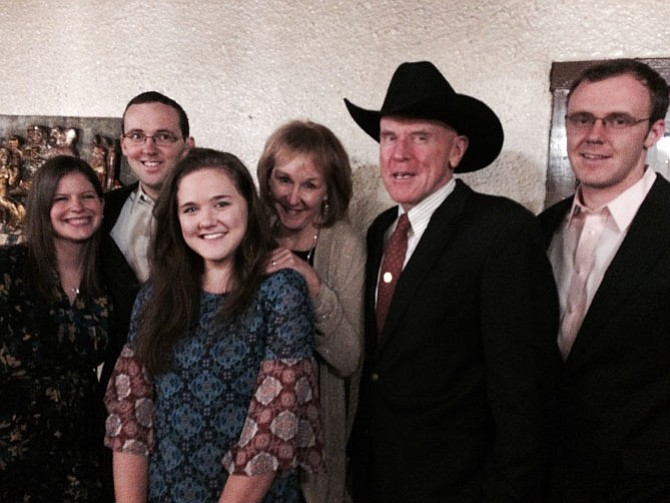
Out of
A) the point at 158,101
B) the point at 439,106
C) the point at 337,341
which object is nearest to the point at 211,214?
the point at 337,341

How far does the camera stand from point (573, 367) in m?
1.49

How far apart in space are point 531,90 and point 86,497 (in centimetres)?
186

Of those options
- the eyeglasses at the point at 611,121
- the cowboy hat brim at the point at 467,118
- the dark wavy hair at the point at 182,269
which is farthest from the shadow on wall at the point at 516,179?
the dark wavy hair at the point at 182,269

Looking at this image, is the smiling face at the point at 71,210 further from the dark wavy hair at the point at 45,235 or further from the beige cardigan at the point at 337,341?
the beige cardigan at the point at 337,341

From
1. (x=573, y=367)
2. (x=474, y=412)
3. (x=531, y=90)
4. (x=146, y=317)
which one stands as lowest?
(x=474, y=412)

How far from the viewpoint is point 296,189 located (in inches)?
71.7

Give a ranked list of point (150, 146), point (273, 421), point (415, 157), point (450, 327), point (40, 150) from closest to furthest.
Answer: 1. point (273, 421)
2. point (450, 327)
3. point (415, 157)
4. point (150, 146)
5. point (40, 150)

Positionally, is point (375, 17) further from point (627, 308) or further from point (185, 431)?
point (185, 431)

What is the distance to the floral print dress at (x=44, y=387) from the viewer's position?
5.83ft

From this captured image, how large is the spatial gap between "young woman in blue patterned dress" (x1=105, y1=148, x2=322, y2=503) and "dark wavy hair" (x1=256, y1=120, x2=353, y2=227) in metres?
0.33

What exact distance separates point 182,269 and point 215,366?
10.0 inches

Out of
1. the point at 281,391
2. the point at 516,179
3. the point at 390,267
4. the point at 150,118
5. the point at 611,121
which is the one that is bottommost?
the point at 281,391

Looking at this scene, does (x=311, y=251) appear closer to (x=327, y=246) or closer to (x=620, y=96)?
(x=327, y=246)

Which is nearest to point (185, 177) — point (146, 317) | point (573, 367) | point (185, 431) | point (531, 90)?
A: point (146, 317)
